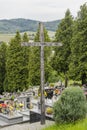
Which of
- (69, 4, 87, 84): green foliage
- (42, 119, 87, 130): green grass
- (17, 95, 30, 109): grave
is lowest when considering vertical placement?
(17, 95, 30, 109): grave

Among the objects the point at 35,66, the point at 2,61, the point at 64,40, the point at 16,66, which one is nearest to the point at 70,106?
the point at 64,40

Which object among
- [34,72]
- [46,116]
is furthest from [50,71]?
[46,116]

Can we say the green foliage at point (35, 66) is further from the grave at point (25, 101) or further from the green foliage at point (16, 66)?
the grave at point (25, 101)

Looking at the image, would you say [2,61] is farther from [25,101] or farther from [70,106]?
[70,106]

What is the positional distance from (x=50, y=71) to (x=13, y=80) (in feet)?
14.4

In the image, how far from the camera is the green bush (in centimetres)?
1210

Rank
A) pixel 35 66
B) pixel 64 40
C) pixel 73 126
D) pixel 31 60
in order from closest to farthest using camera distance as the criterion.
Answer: pixel 73 126, pixel 64 40, pixel 35 66, pixel 31 60

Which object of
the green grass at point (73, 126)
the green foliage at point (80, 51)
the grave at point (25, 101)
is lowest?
the grave at point (25, 101)

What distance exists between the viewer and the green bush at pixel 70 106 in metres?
12.1

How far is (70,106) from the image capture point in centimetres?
1215

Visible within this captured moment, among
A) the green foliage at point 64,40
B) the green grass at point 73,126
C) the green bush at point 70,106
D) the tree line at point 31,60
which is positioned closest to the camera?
the green grass at point 73,126

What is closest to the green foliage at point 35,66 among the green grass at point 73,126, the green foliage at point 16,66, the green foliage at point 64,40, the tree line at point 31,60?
the tree line at point 31,60

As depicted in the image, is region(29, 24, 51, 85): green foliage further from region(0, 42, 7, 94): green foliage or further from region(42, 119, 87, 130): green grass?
region(42, 119, 87, 130): green grass

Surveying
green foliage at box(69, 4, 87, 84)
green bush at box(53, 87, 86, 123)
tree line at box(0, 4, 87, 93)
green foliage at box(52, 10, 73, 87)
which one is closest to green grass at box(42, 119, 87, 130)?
green bush at box(53, 87, 86, 123)
